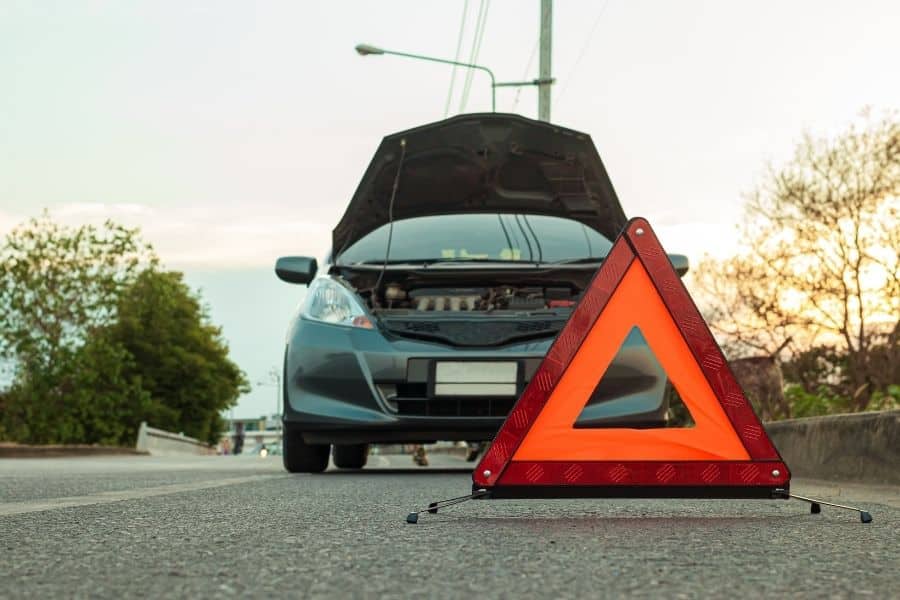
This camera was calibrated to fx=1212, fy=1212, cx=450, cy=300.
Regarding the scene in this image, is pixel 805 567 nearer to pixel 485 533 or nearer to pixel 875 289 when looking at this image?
pixel 485 533

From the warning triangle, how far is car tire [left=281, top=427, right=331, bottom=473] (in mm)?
3855

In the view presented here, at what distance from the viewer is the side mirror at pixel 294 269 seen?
7.80 meters

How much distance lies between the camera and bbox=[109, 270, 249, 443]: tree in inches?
2281

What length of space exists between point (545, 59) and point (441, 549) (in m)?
21.1

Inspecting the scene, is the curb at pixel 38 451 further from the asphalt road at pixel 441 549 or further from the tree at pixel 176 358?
the tree at pixel 176 358

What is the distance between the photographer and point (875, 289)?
61.0 ft

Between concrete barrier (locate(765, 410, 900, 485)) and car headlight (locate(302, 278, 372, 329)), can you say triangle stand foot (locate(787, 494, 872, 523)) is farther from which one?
car headlight (locate(302, 278, 372, 329))

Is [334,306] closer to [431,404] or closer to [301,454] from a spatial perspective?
[431,404]

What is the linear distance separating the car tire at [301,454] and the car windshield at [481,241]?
47.5 inches

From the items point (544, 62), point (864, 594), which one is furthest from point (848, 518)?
point (544, 62)

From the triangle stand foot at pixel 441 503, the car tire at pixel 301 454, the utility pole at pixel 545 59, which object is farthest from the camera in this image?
the utility pole at pixel 545 59

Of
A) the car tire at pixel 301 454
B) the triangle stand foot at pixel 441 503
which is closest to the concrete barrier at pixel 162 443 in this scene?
the car tire at pixel 301 454

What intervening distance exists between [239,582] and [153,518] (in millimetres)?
1724

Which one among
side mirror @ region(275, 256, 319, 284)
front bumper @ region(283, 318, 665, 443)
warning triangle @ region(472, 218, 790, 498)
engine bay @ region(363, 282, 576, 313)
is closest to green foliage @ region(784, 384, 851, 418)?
engine bay @ region(363, 282, 576, 313)
